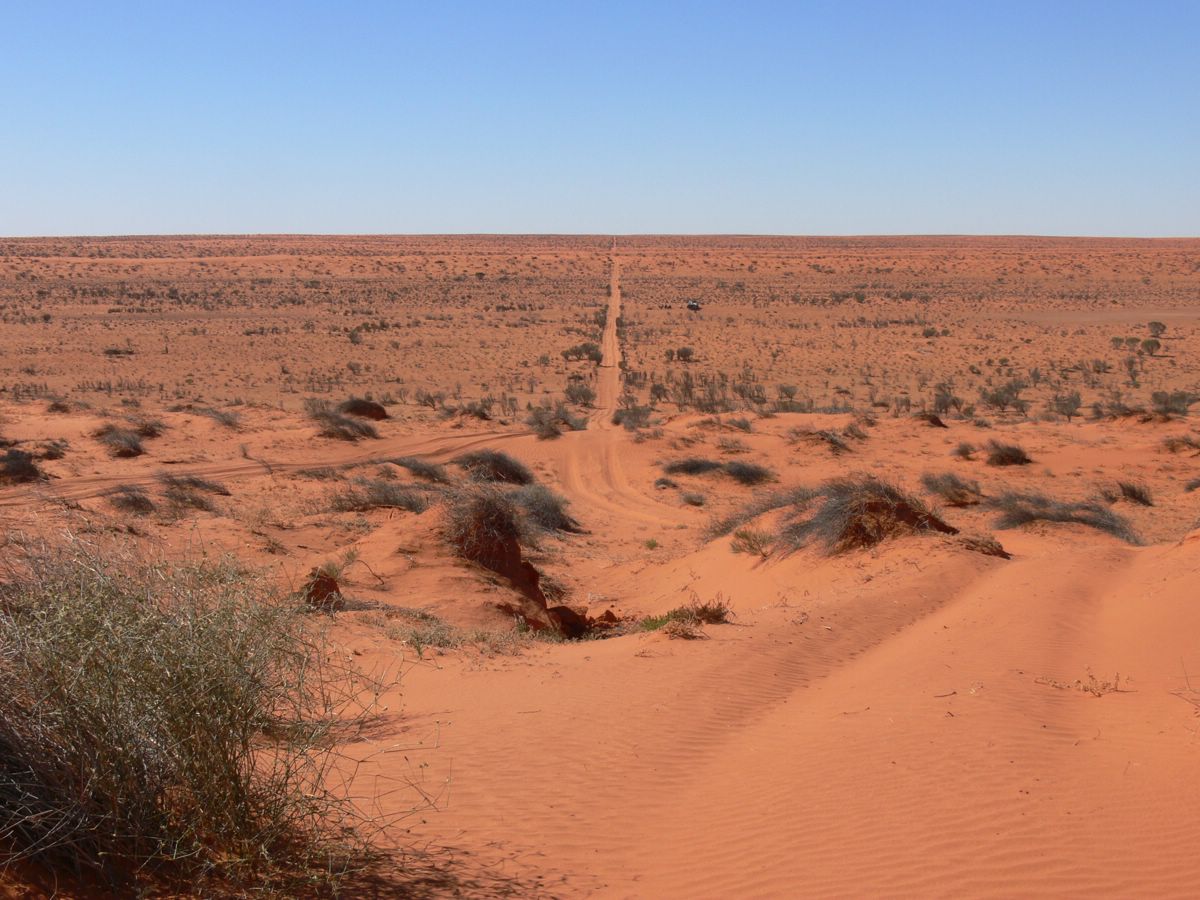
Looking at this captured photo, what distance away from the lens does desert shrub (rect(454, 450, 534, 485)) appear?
70.5ft

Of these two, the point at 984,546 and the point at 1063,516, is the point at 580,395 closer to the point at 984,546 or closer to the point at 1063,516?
the point at 1063,516

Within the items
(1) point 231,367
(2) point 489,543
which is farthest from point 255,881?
(1) point 231,367

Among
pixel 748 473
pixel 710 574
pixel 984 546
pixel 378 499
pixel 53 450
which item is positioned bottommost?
pixel 710 574

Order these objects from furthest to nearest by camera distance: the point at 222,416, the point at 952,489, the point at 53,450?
the point at 222,416
the point at 53,450
the point at 952,489

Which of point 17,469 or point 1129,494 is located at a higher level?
point 17,469

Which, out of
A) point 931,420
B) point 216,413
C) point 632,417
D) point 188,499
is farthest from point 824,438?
point 216,413

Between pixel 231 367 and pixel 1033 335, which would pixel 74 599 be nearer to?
pixel 231 367

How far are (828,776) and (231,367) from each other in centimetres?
3589

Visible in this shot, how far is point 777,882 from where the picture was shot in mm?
5414

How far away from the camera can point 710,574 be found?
1463 cm

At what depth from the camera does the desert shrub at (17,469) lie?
17844mm

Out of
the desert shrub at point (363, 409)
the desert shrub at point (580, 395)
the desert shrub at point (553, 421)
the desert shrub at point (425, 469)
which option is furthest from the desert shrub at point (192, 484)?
the desert shrub at point (580, 395)

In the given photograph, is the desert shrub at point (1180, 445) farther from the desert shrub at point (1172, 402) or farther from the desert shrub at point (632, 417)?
the desert shrub at point (632, 417)

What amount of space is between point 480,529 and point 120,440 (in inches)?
450
